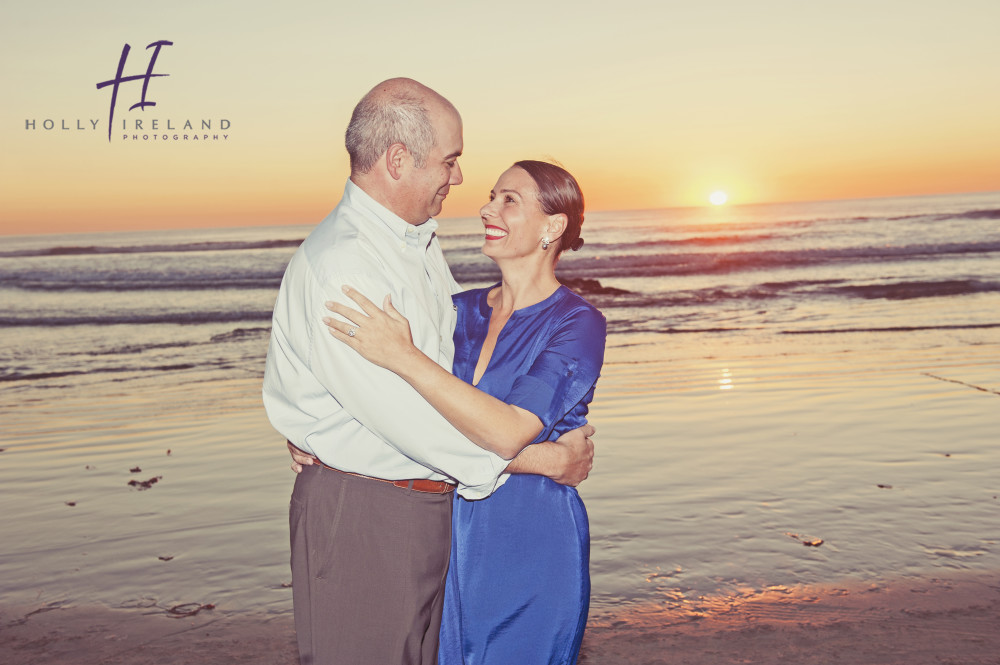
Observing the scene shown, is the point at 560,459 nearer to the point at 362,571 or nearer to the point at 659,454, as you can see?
the point at 362,571

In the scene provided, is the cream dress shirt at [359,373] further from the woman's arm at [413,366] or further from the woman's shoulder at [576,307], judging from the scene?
the woman's shoulder at [576,307]

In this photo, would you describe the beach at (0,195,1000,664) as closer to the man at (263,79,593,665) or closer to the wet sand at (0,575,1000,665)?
the wet sand at (0,575,1000,665)

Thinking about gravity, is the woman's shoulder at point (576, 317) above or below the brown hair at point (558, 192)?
below

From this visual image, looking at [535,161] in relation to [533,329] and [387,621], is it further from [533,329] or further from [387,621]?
[387,621]

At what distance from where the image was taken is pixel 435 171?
2.52 meters

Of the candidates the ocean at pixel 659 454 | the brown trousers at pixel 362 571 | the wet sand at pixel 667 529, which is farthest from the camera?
the ocean at pixel 659 454

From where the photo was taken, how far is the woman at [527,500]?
2.66 metres

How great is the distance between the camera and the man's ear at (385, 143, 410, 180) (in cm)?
246

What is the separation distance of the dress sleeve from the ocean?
2.37 metres

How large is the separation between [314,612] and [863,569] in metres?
3.81

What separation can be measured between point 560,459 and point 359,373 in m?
0.77

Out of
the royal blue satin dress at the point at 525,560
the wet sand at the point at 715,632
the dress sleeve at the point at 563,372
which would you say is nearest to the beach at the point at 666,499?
the wet sand at the point at 715,632

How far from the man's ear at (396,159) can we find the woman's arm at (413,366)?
406 mm

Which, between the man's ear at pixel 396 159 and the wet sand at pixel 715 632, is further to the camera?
the wet sand at pixel 715 632
